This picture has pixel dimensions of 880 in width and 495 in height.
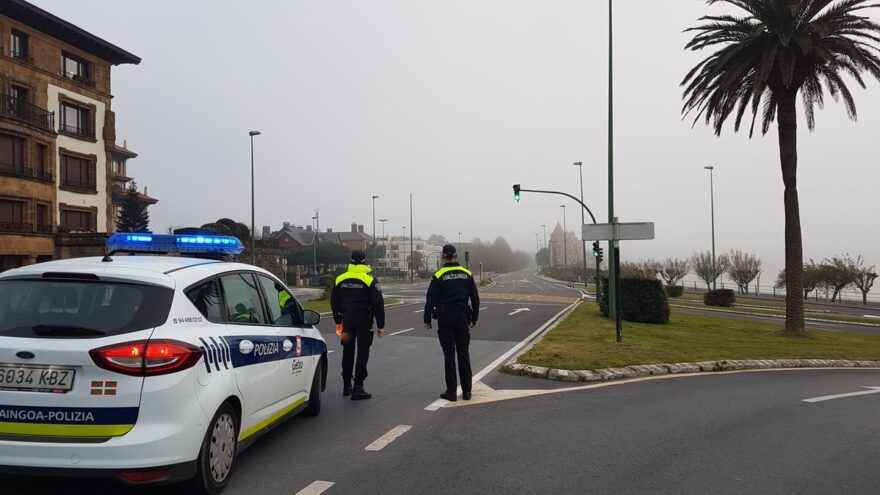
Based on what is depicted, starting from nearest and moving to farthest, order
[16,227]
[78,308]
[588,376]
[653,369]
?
[78,308] → [588,376] → [653,369] → [16,227]

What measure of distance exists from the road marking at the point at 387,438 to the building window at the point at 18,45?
122 feet

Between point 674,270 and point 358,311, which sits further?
point 674,270

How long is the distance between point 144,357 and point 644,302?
60.9 ft

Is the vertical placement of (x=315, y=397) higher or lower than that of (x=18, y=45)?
lower

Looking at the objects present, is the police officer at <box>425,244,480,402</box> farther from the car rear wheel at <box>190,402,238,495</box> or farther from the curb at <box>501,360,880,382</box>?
the car rear wheel at <box>190,402,238,495</box>

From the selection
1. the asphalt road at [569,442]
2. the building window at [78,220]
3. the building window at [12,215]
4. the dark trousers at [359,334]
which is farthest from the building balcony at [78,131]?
the dark trousers at [359,334]

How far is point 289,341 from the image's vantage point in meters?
5.42

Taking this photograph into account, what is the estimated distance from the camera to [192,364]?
370cm

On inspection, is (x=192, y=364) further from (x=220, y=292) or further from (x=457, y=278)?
(x=457, y=278)

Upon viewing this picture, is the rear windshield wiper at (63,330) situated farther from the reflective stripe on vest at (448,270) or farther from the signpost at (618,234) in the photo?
the signpost at (618,234)

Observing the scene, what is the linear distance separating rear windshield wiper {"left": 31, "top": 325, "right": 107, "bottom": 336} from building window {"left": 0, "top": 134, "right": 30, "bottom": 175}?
34.8m

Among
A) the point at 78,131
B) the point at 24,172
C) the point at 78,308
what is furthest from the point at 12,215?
the point at 78,308

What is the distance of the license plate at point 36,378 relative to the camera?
134 inches

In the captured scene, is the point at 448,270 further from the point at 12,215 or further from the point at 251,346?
the point at 12,215
